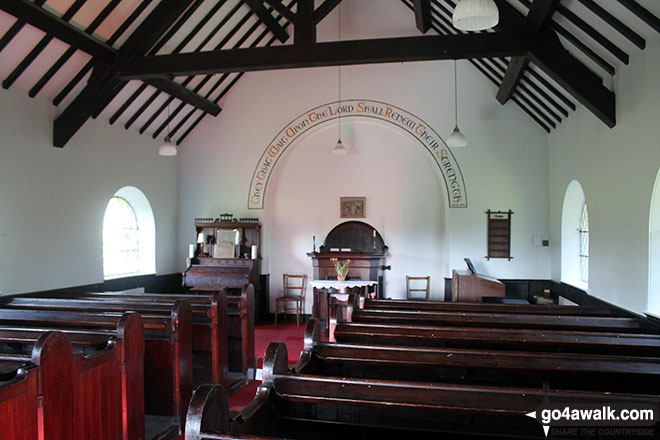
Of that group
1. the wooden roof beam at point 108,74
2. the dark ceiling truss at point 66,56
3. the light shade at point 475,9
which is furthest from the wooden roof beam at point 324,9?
the light shade at point 475,9

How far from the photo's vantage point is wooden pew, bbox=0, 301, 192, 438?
4188mm

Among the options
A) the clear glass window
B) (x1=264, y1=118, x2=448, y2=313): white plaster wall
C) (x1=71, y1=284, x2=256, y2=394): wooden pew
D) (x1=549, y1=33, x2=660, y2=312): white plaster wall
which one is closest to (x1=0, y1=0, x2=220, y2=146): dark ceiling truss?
the clear glass window

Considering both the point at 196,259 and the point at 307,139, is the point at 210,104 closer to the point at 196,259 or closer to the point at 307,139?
the point at 307,139

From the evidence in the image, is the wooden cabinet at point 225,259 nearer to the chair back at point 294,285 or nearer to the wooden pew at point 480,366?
the chair back at point 294,285

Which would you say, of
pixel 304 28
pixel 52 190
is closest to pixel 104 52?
pixel 52 190

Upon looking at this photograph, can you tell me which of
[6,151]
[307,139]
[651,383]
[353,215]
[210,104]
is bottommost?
[651,383]

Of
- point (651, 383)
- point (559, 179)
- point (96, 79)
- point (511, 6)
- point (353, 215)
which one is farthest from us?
point (353, 215)

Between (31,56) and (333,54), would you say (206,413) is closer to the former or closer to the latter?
(333,54)

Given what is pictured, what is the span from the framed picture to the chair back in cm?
144

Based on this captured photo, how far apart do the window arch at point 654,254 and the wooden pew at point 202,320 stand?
4.18 meters

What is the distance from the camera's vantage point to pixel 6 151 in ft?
19.6

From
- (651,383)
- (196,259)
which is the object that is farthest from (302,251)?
(651,383)

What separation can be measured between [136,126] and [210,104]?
1.36 m

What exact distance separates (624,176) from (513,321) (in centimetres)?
211
